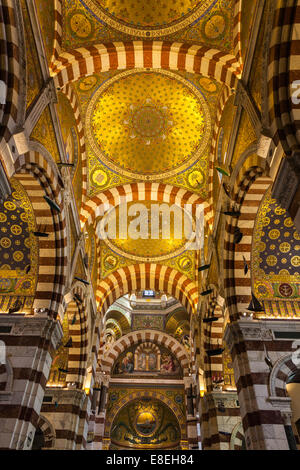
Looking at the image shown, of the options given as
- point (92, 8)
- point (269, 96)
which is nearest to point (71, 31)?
point (92, 8)

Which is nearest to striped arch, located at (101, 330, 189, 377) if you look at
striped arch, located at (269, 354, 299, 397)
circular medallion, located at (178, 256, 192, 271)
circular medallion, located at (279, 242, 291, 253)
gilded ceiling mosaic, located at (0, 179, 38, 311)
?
circular medallion, located at (178, 256, 192, 271)

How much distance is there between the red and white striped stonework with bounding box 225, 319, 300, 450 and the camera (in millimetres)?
7418

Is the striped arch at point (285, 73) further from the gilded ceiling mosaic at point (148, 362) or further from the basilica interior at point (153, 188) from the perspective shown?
the gilded ceiling mosaic at point (148, 362)

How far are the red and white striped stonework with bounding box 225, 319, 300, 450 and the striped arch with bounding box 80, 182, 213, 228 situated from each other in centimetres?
435

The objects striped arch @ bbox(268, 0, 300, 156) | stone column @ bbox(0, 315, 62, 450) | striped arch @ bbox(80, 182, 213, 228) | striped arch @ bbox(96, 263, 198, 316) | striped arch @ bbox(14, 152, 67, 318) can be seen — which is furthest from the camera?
striped arch @ bbox(96, 263, 198, 316)

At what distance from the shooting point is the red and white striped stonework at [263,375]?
7418 millimetres

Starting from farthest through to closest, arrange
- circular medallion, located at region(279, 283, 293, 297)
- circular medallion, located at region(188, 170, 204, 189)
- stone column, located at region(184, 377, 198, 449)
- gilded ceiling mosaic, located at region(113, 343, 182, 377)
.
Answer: gilded ceiling mosaic, located at region(113, 343, 182, 377) → stone column, located at region(184, 377, 198, 449) → circular medallion, located at region(188, 170, 204, 189) → circular medallion, located at region(279, 283, 293, 297)

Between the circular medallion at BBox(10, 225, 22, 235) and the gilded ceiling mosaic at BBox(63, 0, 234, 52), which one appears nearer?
the gilded ceiling mosaic at BBox(63, 0, 234, 52)

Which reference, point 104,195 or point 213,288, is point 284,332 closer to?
point 213,288

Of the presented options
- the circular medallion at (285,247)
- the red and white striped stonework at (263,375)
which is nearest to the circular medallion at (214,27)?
the circular medallion at (285,247)

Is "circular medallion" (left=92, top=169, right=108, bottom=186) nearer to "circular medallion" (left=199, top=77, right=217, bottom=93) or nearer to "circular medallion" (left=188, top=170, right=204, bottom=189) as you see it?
"circular medallion" (left=188, top=170, right=204, bottom=189)

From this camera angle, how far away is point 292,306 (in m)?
9.14

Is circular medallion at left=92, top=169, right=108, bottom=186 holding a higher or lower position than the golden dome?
lower

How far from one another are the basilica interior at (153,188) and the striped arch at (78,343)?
70 mm
